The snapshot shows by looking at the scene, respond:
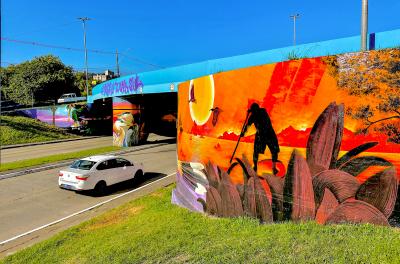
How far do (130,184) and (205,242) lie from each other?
11151 mm

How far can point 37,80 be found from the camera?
206ft

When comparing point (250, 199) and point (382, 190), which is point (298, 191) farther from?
point (382, 190)

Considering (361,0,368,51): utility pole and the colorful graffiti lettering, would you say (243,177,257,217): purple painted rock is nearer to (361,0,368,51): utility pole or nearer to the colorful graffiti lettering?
(361,0,368,51): utility pole

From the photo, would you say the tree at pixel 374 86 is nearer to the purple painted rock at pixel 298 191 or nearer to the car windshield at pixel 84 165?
the purple painted rock at pixel 298 191

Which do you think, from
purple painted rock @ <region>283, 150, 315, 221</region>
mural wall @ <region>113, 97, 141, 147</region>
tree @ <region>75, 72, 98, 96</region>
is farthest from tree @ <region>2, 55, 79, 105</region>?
purple painted rock @ <region>283, 150, 315, 221</region>

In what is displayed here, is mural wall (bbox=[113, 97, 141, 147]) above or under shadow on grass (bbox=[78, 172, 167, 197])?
above

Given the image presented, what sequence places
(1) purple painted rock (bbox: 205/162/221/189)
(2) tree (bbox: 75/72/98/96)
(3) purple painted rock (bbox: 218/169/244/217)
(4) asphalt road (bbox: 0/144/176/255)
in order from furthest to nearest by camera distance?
(2) tree (bbox: 75/72/98/96) < (4) asphalt road (bbox: 0/144/176/255) < (1) purple painted rock (bbox: 205/162/221/189) < (3) purple painted rock (bbox: 218/169/244/217)

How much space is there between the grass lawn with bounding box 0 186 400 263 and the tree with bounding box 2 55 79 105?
5868 centimetres

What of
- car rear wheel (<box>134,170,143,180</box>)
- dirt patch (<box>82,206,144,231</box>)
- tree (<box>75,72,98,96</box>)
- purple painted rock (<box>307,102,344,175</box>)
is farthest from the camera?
tree (<box>75,72,98,96</box>)

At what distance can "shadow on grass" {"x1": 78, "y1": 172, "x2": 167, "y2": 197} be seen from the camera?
15766 mm

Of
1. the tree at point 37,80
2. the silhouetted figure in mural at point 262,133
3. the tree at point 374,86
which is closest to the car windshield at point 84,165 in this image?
the silhouetted figure in mural at point 262,133

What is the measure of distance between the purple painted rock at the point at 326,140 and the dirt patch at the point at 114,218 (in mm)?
6231

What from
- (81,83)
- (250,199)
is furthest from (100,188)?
(81,83)

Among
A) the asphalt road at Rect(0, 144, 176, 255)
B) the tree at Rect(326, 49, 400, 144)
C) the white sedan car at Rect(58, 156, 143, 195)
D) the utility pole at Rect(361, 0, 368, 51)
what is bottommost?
the asphalt road at Rect(0, 144, 176, 255)
